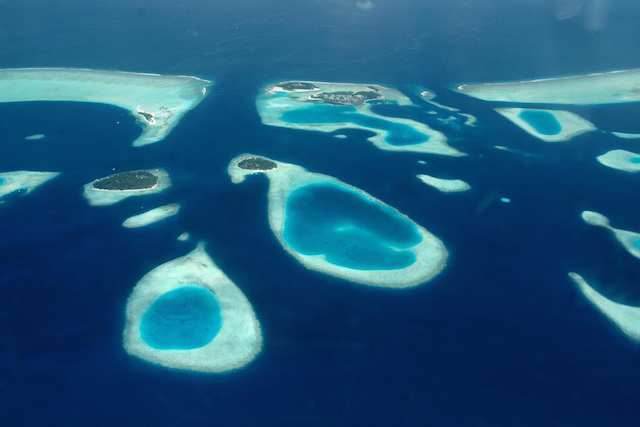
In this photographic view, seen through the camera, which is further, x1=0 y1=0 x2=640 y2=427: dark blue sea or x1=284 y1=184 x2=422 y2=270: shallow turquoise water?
x1=284 y1=184 x2=422 y2=270: shallow turquoise water

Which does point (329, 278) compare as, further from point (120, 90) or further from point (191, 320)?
point (120, 90)

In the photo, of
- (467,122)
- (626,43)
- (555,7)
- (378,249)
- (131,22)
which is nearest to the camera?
(378,249)

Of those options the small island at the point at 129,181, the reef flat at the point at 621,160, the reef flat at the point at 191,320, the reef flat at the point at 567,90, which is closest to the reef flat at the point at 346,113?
the reef flat at the point at 567,90

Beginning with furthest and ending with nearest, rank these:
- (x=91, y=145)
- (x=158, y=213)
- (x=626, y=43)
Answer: (x=626, y=43) → (x=91, y=145) → (x=158, y=213)

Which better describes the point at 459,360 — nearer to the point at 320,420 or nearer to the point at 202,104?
the point at 320,420

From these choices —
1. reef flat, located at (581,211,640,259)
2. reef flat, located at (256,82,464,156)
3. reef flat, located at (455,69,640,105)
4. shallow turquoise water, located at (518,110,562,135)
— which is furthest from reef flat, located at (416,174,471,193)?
reef flat, located at (455,69,640,105)

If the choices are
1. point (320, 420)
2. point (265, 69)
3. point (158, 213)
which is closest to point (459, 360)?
point (320, 420)

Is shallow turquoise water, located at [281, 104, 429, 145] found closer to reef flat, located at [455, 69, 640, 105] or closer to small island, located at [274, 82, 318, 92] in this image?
small island, located at [274, 82, 318, 92]

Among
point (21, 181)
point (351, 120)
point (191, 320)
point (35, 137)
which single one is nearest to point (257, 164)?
point (351, 120)
